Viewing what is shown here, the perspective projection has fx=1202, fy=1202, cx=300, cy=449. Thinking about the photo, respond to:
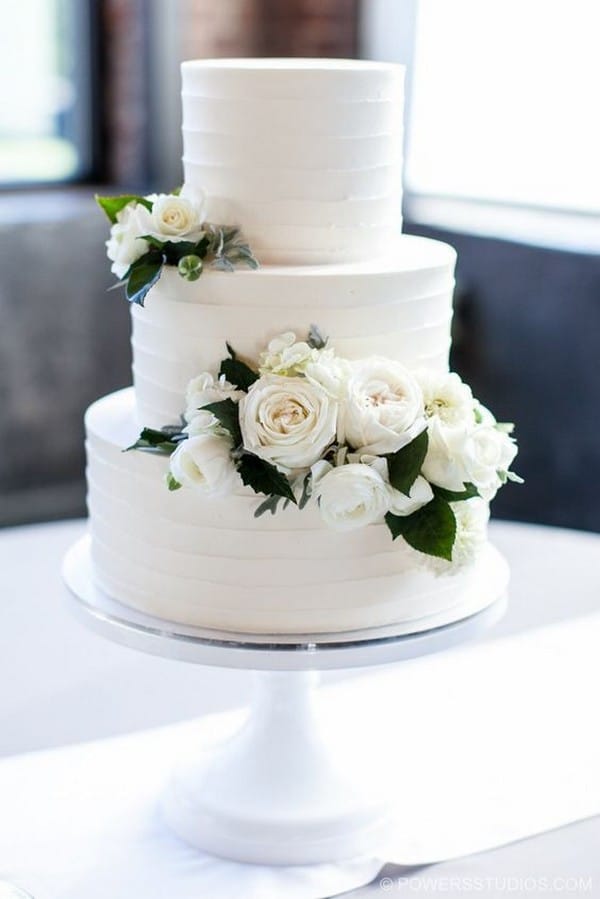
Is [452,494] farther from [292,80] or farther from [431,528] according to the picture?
[292,80]

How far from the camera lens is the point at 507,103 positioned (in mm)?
3582

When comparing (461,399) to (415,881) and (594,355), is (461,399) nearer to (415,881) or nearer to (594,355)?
(415,881)

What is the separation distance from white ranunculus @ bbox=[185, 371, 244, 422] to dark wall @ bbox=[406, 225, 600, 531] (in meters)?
2.01

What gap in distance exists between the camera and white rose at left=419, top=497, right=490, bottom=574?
4.22 ft

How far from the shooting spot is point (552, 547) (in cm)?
227

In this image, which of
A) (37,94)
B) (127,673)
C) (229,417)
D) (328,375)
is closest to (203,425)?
(229,417)

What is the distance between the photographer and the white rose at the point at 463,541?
1287 mm

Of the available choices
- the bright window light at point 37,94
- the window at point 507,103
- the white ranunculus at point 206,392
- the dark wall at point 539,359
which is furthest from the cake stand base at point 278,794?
the bright window light at point 37,94

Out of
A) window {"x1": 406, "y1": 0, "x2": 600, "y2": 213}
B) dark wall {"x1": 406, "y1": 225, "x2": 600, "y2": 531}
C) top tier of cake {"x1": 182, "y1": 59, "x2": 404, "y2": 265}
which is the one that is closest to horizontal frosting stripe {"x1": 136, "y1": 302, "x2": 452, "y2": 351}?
top tier of cake {"x1": 182, "y1": 59, "x2": 404, "y2": 265}

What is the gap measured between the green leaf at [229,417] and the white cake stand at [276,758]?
0.23 meters

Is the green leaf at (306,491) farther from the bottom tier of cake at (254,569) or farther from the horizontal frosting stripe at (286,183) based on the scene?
the horizontal frosting stripe at (286,183)

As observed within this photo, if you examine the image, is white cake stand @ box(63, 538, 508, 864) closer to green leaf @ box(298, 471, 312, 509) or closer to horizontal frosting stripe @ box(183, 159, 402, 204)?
green leaf @ box(298, 471, 312, 509)

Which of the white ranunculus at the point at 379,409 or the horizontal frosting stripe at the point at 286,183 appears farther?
the horizontal frosting stripe at the point at 286,183

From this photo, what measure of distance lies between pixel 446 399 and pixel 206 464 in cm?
26
